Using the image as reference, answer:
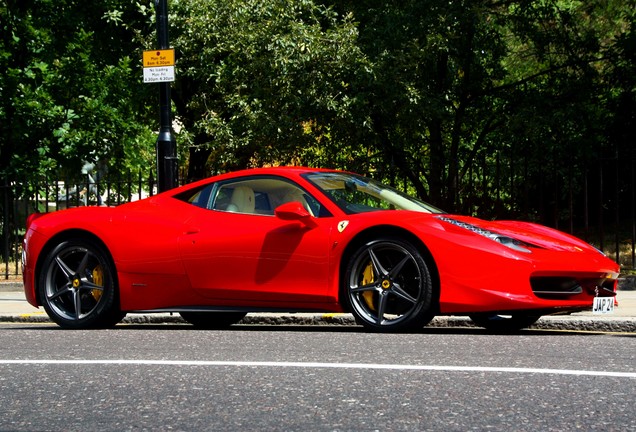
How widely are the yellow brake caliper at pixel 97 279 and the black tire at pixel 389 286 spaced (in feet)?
7.32

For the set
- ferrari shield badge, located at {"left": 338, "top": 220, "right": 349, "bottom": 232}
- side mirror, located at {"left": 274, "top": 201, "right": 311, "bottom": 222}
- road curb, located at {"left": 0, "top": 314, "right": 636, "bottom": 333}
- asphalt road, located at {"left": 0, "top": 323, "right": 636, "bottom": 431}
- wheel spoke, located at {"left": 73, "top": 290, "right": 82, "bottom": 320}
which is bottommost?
road curb, located at {"left": 0, "top": 314, "right": 636, "bottom": 333}

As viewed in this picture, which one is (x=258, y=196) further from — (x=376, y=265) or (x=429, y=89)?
(x=429, y=89)

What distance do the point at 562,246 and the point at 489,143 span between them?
887 centimetres

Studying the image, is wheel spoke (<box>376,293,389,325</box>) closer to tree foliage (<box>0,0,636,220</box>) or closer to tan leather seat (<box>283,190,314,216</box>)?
tan leather seat (<box>283,190,314,216</box>)

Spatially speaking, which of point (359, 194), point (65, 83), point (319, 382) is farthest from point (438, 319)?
point (65, 83)

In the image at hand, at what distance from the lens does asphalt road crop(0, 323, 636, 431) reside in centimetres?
505

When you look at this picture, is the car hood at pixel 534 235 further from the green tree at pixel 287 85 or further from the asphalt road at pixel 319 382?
the green tree at pixel 287 85

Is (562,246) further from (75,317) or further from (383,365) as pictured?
(75,317)

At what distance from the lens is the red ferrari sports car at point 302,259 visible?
322 inches

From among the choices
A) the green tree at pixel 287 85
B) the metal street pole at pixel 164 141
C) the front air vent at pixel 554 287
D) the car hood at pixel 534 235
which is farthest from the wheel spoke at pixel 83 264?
the green tree at pixel 287 85

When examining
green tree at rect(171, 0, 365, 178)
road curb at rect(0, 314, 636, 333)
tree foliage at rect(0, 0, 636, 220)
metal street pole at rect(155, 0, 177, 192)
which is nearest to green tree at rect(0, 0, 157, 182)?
tree foliage at rect(0, 0, 636, 220)

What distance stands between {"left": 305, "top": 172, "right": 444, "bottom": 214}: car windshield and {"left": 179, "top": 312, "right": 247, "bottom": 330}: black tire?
5.55 feet

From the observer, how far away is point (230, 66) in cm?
1978

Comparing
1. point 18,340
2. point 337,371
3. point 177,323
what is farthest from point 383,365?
point 177,323
